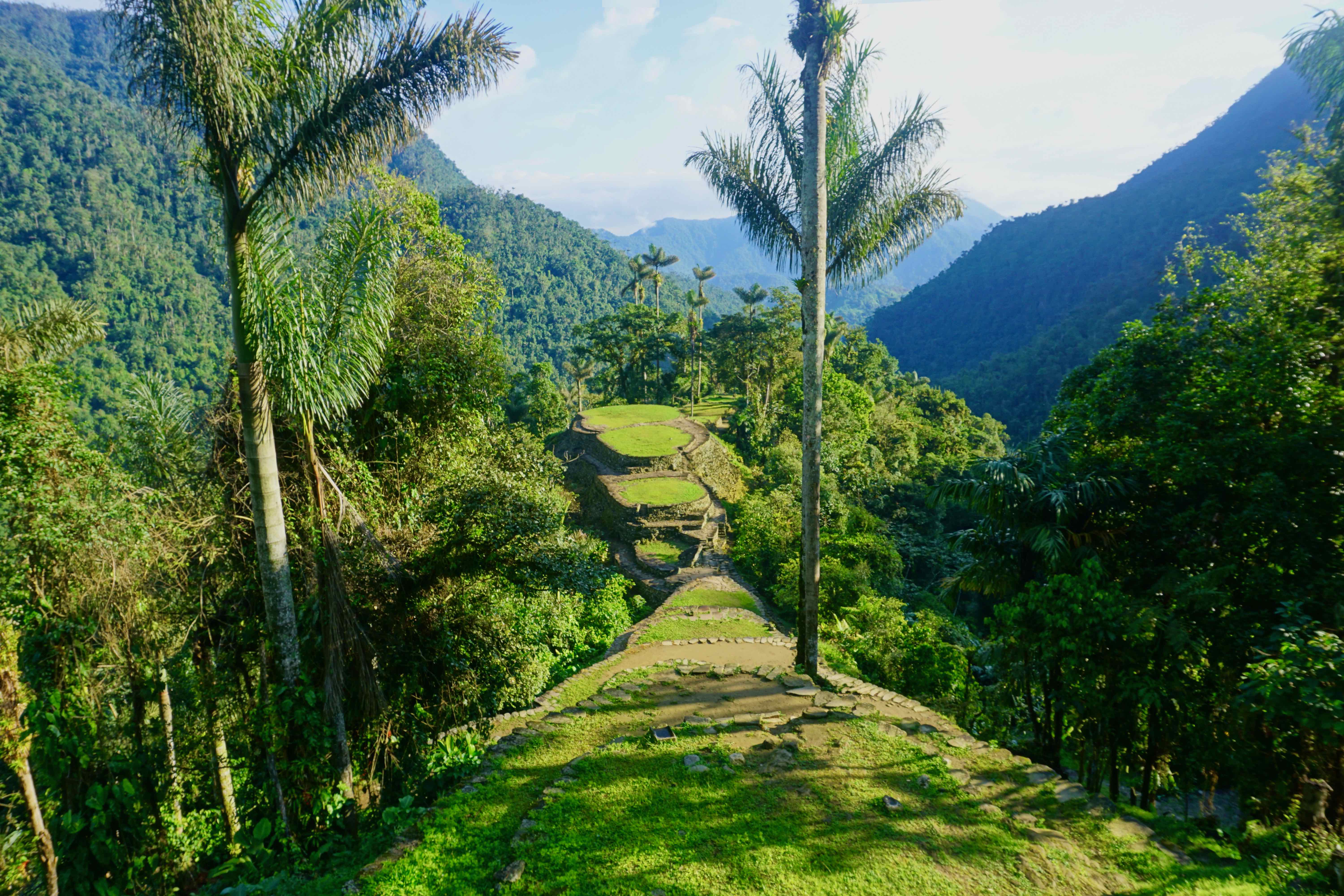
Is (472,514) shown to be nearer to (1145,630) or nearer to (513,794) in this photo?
(513,794)

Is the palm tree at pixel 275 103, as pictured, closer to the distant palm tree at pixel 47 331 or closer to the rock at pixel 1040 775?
the distant palm tree at pixel 47 331

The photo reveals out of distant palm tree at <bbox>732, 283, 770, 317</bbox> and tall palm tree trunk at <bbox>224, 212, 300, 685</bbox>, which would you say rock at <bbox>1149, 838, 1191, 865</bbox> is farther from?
distant palm tree at <bbox>732, 283, 770, 317</bbox>

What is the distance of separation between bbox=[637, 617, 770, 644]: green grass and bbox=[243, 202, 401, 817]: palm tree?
248 inches

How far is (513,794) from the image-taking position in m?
5.81

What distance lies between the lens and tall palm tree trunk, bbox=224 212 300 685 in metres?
5.50

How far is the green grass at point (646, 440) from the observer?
89.9ft

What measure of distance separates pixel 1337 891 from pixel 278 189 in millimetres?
9900

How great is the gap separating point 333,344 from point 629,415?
28.7m

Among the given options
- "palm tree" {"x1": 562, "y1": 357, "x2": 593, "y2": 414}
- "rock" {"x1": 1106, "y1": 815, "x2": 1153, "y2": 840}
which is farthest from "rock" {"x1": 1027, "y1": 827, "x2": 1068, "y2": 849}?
"palm tree" {"x1": 562, "y1": 357, "x2": 593, "y2": 414}

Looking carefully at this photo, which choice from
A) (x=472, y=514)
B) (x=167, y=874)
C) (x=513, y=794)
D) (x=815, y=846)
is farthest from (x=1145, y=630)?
(x=167, y=874)

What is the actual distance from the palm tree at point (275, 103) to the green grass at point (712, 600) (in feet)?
34.2

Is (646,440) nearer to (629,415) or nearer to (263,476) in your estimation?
(629,415)

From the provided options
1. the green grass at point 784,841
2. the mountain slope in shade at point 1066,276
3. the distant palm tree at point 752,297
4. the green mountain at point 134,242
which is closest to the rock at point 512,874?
the green grass at point 784,841

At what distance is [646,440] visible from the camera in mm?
29109
